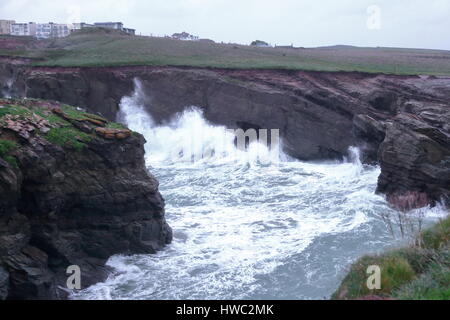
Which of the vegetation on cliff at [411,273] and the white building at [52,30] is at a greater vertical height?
the white building at [52,30]

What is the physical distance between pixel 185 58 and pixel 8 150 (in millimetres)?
23482

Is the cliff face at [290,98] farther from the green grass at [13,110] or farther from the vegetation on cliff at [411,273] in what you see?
the green grass at [13,110]

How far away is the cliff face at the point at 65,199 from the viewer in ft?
41.3

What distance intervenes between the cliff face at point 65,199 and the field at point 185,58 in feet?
57.4

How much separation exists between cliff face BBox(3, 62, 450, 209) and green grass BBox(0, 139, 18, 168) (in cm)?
1313

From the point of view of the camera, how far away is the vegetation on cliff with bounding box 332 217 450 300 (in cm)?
788

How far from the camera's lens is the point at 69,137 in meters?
14.9

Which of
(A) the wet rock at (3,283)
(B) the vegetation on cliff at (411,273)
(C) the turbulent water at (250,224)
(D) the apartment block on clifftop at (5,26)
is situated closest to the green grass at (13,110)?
(A) the wet rock at (3,283)

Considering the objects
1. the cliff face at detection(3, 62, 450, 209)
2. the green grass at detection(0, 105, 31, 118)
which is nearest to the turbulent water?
the cliff face at detection(3, 62, 450, 209)

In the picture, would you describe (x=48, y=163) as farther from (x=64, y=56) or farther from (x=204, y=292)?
(x=64, y=56)

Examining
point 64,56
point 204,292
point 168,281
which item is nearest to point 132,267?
point 168,281

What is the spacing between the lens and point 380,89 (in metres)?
28.8

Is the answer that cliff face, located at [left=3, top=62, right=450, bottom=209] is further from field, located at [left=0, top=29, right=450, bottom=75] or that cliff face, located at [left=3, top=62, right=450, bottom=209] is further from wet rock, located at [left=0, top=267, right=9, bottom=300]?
wet rock, located at [left=0, top=267, right=9, bottom=300]

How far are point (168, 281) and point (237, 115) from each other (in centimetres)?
1742
